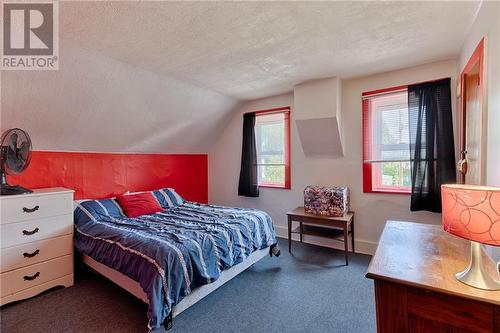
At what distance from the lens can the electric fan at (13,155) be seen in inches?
85.1

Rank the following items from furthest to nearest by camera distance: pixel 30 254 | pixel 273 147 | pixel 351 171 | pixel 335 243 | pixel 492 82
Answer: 1. pixel 273 147
2. pixel 335 243
3. pixel 351 171
4. pixel 30 254
5. pixel 492 82

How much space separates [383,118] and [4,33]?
3737 mm

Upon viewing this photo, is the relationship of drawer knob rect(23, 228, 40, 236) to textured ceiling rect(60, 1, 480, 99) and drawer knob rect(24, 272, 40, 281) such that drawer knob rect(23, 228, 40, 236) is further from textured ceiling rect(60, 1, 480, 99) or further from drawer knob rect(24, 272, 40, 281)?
textured ceiling rect(60, 1, 480, 99)

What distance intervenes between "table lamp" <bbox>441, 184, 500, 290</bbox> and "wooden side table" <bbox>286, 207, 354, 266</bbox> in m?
1.78

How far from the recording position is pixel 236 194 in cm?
434

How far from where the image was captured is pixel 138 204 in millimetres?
3045

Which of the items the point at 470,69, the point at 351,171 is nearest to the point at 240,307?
the point at 351,171

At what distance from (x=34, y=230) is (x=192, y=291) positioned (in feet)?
5.22

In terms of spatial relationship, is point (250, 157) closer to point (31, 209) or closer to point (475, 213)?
point (31, 209)

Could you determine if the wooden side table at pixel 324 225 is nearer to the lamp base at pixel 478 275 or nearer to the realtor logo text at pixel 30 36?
the lamp base at pixel 478 275

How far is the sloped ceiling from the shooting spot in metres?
1.67

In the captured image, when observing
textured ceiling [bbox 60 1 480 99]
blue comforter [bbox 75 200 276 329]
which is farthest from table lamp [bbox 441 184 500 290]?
blue comforter [bbox 75 200 276 329]

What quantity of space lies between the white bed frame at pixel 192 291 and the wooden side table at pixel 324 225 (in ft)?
2.61

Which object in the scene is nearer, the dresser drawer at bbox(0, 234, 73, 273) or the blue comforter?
the blue comforter
